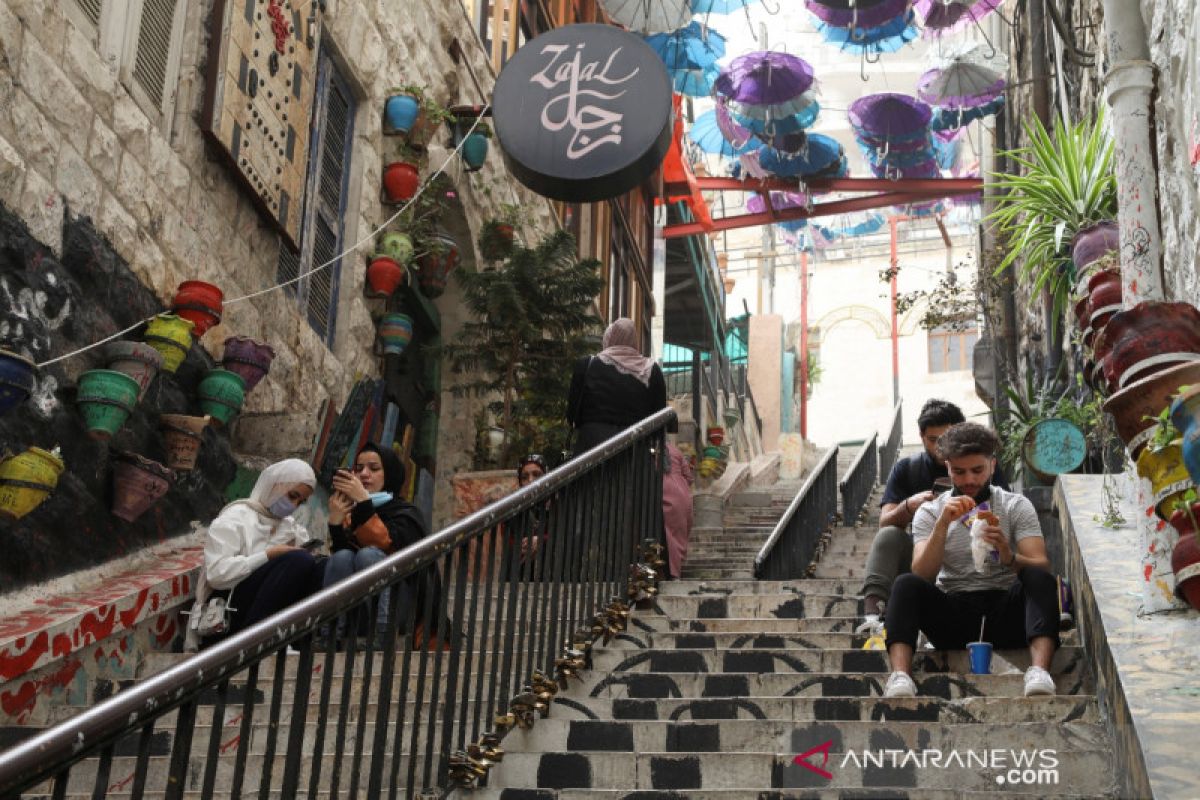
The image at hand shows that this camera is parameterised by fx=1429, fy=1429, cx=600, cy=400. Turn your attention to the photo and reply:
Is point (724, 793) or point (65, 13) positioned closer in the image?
point (724, 793)

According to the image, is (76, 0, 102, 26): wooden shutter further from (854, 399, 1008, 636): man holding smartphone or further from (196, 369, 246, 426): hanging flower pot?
(854, 399, 1008, 636): man holding smartphone

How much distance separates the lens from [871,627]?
5680mm

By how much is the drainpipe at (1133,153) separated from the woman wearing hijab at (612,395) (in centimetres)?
305

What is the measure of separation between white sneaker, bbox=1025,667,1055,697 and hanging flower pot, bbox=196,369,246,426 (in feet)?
13.8

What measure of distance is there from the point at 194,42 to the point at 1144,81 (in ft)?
15.5

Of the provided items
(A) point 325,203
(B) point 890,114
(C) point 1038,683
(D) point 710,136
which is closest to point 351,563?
(C) point 1038,683

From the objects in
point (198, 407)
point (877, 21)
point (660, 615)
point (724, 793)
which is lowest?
point (724, 793)

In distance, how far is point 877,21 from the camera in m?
16.0

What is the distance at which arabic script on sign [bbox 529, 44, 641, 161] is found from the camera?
8.98 meters

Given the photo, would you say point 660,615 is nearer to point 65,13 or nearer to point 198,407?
point 198,407

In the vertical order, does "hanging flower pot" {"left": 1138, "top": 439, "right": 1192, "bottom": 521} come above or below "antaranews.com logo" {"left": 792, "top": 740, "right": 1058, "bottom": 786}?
above

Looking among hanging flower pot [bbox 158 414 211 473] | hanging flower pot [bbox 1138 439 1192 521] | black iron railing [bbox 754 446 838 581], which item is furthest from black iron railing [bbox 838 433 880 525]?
hanging flower pot [bbox 1138 439 1192 521]

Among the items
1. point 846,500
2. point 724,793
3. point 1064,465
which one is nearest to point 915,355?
point 846,500

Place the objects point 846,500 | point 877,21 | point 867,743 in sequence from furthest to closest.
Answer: point 877,21 < point 846,500 < point 867,743
